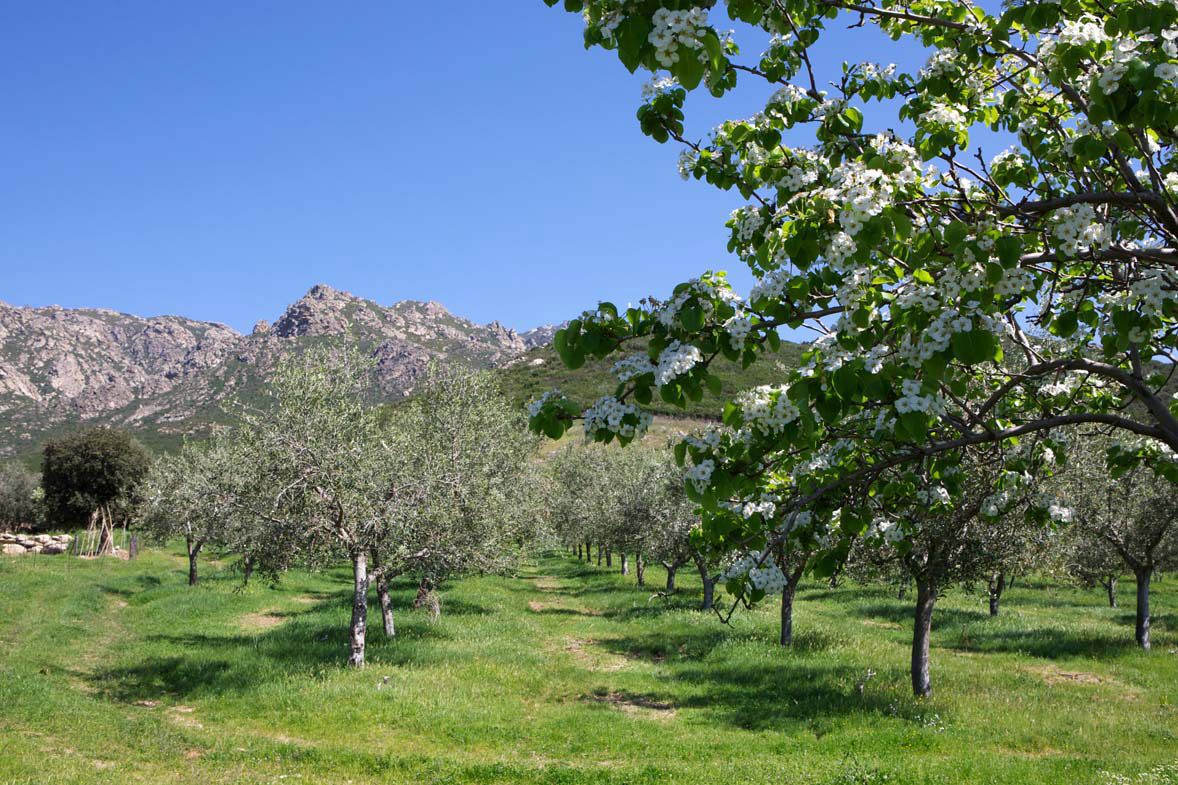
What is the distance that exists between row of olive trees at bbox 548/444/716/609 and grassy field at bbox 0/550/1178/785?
4.61 m

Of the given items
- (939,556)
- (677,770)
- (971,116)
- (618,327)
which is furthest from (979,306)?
(939,556)

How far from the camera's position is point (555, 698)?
18.4 meters

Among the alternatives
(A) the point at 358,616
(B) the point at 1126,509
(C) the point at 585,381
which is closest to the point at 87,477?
(A) the point at 358,616

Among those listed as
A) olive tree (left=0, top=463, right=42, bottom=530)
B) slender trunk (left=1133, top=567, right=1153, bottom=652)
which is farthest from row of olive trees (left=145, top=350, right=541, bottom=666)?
olive tree (left=0, top=463, right=42, bottom=530)

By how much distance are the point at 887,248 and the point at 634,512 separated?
123 ft

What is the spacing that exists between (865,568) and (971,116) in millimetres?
15141

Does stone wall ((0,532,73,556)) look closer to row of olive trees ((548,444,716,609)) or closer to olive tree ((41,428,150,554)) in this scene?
olive tree ((41,428,150,554))

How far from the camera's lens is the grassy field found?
1240cm

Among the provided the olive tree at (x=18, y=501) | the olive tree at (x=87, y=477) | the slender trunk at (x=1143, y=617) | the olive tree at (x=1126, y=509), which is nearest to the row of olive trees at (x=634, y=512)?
the olive tree at (x=1126, y=509)

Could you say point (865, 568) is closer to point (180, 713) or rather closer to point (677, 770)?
point (677, 770)

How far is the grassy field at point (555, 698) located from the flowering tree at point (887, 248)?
8223mm

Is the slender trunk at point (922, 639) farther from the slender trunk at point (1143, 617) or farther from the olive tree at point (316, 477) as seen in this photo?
the olive tree at point (316, 477)

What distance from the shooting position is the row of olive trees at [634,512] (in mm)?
35438

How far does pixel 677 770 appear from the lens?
12.3 metres
